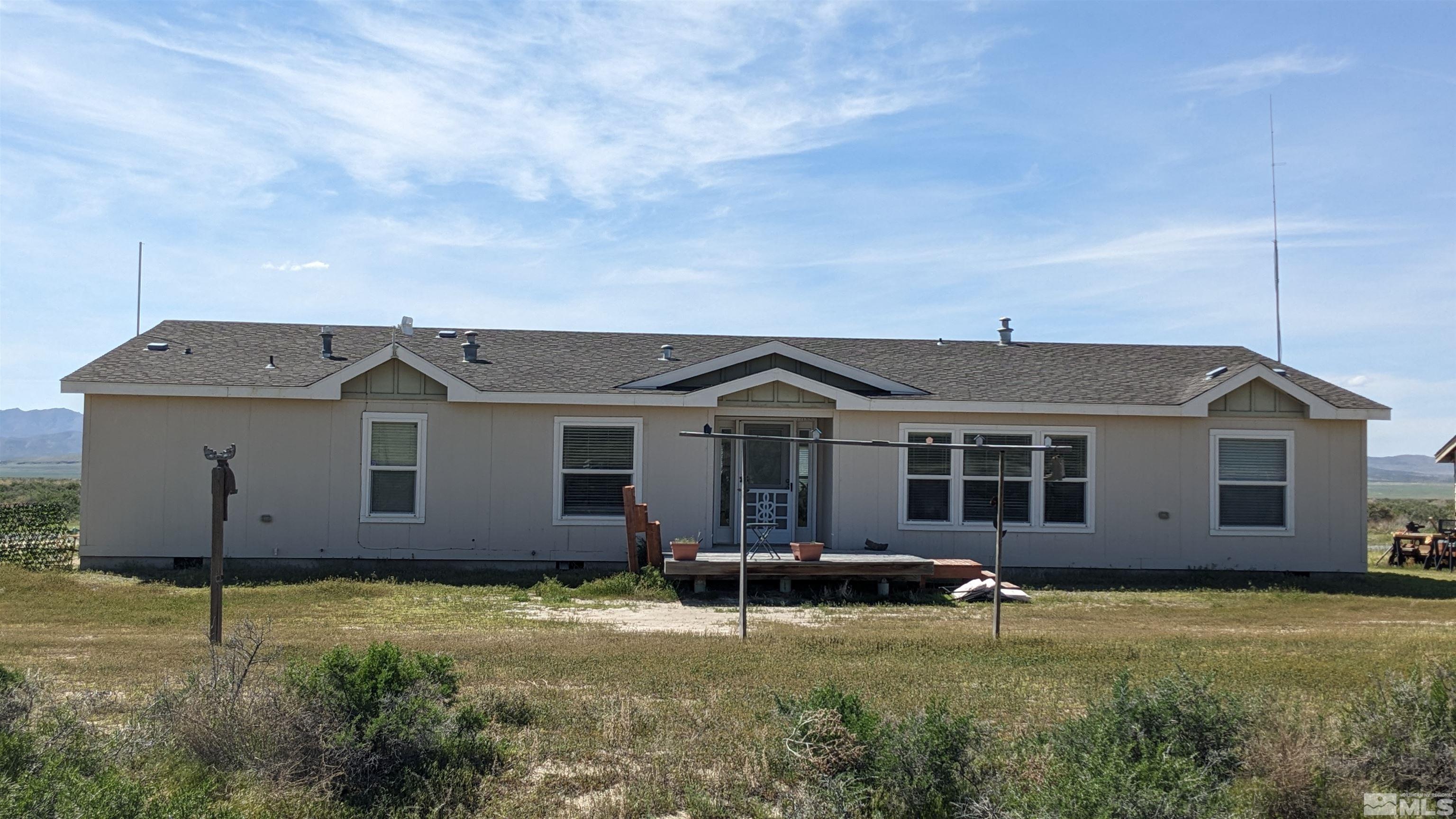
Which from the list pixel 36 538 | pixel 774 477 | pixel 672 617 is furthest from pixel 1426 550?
pixel 36 538

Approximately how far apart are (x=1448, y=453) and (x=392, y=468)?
2459 cm

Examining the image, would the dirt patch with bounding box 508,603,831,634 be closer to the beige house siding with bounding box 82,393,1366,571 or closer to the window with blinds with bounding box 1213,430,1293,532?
the beige house siding with bounding box 82,393,1366,571

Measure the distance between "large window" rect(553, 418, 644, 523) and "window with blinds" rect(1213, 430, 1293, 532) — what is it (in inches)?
351

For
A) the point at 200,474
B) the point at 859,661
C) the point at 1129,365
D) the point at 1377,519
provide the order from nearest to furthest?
the point at 859,661 → the point at 200,474 → the point at 1129,365 → the point at 1377,519

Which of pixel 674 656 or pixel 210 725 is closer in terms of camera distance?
pixel 210 725

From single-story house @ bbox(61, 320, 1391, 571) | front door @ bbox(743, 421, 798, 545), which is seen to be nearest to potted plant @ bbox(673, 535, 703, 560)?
single-story house @ bbox(61, 320, 1391, 571)

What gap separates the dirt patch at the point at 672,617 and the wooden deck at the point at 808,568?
59cm

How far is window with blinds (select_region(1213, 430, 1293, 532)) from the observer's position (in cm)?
1670

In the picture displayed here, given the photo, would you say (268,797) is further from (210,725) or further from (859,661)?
(859,661)

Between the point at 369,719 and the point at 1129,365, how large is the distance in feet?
51.0

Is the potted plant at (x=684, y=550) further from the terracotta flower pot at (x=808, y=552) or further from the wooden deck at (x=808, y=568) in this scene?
the terracotta flower pot at (x=808, y=552)

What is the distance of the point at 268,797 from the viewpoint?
554cm

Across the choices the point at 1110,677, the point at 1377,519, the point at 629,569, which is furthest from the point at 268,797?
the point at 1377,519

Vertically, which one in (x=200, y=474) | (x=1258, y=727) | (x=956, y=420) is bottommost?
(x=1258, y=727)
